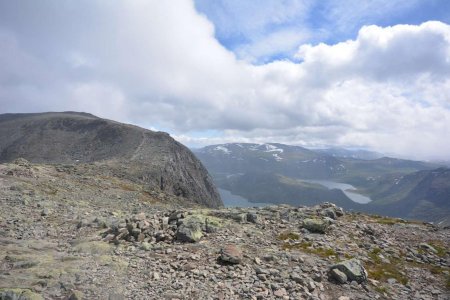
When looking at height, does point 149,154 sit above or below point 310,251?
above

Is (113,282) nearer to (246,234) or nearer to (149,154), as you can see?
(246,234)

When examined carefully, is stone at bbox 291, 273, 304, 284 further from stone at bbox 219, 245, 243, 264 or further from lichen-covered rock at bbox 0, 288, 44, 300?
lichen-covered rock at bbox 0, 288, 44, 300

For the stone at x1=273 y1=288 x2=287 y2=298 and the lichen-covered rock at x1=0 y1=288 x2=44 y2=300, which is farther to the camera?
the stone at x1=273 y1=288 x2=287 y2=298

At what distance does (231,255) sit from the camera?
1856 cm

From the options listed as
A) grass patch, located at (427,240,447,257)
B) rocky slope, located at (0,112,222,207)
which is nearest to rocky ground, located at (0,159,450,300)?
grass patch, located at (427,240,447,257)

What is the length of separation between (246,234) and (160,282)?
869cm

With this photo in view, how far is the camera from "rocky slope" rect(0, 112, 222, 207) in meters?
95.5

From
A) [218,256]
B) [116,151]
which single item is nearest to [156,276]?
[218,256]

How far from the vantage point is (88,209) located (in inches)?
1419

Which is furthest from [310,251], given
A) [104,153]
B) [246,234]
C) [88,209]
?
[104,153]

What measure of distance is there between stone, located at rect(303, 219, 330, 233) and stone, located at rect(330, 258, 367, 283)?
6.66m

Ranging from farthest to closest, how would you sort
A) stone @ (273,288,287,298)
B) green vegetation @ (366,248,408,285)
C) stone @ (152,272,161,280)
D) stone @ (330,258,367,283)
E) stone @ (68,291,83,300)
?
green vegetation @ (366,248,408,285) → stone @ (330,258,367,283) → stone @ (152,272,161,280) → stone @ (273,288,287,298) → stone @ (68,291,83,300)

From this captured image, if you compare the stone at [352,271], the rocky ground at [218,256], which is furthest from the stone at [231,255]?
the stone at [352,271]

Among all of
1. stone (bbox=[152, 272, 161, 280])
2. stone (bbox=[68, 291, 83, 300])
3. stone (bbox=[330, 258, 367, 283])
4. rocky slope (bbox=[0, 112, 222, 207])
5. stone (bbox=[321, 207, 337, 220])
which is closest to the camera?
stone (bbox=[68, 291, 83, 300])
